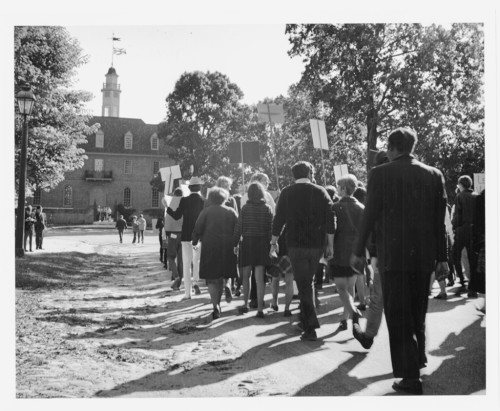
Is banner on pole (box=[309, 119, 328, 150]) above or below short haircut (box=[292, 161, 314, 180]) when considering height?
above

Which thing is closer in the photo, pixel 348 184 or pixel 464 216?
pixel 348 184

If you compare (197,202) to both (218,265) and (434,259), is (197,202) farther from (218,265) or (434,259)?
(434,259)

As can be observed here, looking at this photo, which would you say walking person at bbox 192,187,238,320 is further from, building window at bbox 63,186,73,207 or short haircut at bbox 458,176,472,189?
building window at bbox 63,186,73,207

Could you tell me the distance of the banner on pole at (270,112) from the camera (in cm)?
1030

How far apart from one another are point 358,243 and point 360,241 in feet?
0.12

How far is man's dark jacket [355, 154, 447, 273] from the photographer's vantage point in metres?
4.52

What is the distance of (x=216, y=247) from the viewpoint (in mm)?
7703

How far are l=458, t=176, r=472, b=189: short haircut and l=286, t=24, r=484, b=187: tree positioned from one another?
624 millimetres

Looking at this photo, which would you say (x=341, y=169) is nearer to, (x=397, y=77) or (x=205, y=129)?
(x=397, y=77)

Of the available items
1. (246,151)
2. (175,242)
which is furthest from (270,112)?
(175,242)

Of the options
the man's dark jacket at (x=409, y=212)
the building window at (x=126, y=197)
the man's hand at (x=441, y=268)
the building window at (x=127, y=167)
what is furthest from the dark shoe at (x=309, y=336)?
the building window at (x=126, y=197)

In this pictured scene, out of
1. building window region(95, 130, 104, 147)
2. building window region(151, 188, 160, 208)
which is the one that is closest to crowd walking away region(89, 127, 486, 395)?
building window region(95, 130, 104, 147)

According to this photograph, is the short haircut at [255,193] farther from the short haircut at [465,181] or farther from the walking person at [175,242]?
the walking person at [175,242]

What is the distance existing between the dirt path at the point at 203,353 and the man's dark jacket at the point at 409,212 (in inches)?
40.6
